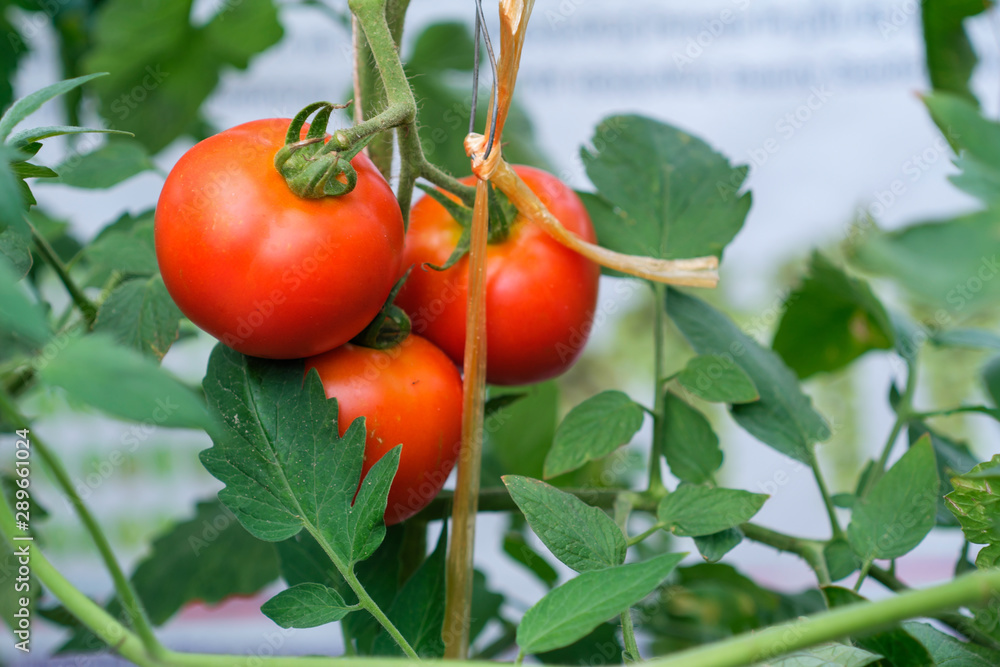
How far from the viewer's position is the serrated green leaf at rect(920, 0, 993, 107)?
14.8 inches

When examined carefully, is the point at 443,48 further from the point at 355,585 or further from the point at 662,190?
the point at 355,585

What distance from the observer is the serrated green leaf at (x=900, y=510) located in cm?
23

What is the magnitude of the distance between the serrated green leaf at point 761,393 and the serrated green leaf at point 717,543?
0.22ft


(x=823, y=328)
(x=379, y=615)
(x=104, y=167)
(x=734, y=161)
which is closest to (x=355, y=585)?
(x=379, y=615)

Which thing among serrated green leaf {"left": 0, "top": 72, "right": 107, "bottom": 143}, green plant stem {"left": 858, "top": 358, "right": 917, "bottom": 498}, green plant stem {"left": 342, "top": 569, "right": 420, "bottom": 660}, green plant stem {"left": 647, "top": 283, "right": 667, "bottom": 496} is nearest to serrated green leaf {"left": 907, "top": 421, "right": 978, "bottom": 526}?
green plant stem {"left": 858, "top": 358, "right": 917, "bottom": 498}

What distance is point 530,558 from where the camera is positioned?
39 centimetres

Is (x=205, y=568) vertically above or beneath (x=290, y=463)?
beneath

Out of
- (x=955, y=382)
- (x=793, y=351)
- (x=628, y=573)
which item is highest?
(x=628, y=573)

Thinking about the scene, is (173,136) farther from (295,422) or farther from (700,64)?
(700,64)

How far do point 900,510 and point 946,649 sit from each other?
0.04 m

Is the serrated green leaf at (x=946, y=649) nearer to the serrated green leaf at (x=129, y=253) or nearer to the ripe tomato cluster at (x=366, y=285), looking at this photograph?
the ripe tomato cluster at (x=366, y=285)

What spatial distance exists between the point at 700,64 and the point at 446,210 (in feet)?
2.97

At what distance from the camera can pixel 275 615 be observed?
20cm

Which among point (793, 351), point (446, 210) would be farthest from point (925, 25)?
point (446, 210)
